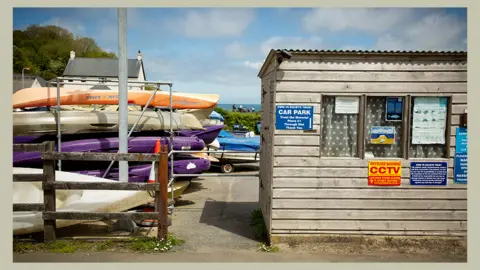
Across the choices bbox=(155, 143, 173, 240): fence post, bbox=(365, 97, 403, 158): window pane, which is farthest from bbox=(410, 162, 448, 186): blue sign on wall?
bbox=(155, 143, 173, 240): fence post

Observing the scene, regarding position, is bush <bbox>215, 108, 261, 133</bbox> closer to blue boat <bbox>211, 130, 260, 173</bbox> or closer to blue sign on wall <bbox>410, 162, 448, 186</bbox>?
blue boat <bbox>211, 130, 260, 173</bbox>

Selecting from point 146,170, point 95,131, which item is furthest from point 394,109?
point 95,131

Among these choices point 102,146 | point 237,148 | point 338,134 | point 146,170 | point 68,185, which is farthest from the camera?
point 237,148

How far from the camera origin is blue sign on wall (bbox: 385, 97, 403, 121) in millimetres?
6137

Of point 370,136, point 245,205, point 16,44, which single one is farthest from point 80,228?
point 16,44

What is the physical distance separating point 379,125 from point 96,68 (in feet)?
185

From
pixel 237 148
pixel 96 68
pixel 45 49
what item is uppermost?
pixel 45 49

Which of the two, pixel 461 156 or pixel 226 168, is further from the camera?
pixel 226 168

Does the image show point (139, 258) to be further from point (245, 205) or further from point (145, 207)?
point (245, 205)

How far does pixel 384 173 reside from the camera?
6.12m

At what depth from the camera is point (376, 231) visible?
6207 mm

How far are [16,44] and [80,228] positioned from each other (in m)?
75.8

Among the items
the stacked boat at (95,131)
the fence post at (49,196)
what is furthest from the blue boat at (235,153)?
the fence post at (49,196)

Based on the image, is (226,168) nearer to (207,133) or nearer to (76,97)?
(207,133)
